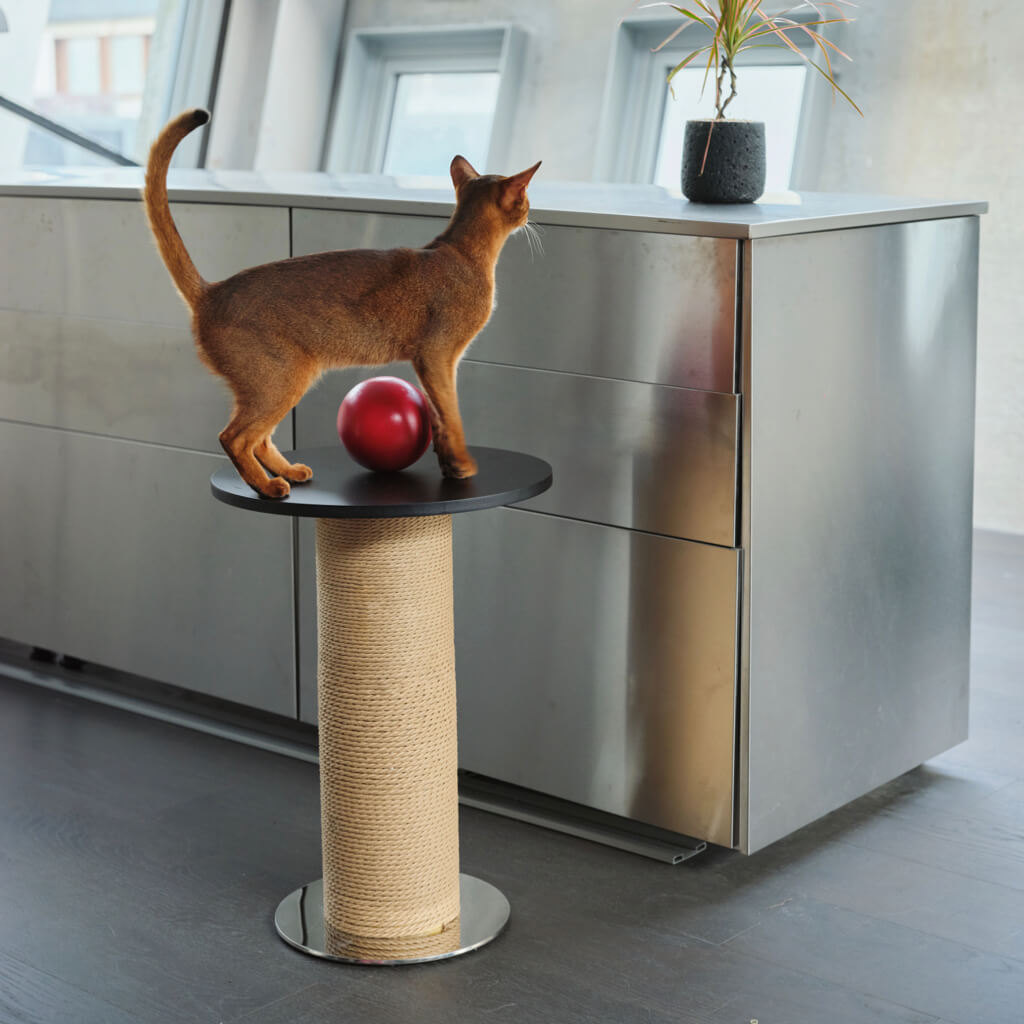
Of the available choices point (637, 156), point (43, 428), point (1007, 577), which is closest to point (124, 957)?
point (43, 428)

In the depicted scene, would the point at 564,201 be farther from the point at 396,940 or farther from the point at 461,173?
the point at 396,940

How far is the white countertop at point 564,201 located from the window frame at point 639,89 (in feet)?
7.15

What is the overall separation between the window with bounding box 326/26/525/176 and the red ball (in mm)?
3724

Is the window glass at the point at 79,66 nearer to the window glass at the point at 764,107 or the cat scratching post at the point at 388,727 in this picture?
the window glass at the point at 764,107

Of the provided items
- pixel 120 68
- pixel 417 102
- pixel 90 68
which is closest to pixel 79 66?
pixel 90 68

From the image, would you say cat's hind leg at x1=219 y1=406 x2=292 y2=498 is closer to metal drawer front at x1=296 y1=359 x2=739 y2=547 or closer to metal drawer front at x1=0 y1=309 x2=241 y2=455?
metal drawer front at x1=296 y1=359 x2=739 y2=547

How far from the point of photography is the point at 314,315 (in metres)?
1.84

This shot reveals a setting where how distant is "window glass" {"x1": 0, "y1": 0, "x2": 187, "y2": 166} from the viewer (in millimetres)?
5289

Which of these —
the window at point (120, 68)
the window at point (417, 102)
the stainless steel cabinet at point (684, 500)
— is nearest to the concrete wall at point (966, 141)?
the window at point (417, 102)

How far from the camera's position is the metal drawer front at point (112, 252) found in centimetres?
263

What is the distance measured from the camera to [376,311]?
1.86m

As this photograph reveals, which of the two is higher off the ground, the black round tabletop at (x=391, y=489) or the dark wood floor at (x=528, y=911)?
the black round tabletop at (x=391, y=489)

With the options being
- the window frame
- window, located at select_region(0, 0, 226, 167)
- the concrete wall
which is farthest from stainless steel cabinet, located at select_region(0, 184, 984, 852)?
window, located at select_region(0, 0, 226, 167)

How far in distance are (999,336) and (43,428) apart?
2.87 m
